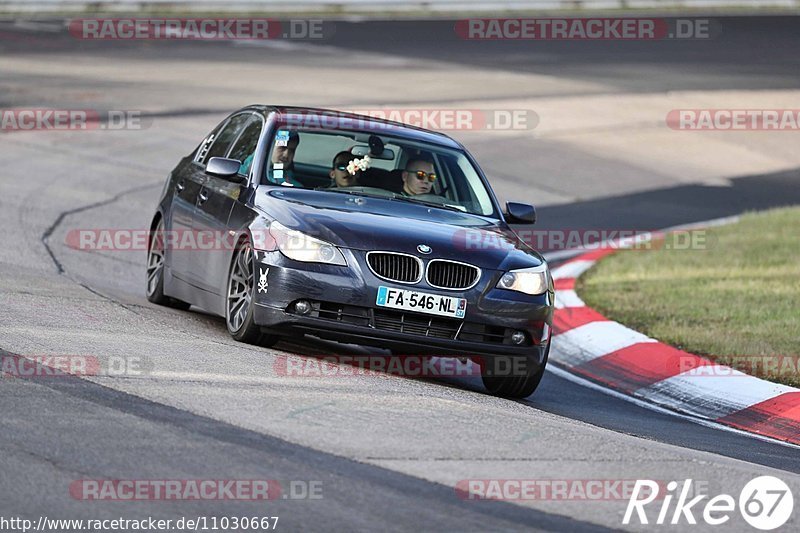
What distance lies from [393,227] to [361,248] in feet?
1.11

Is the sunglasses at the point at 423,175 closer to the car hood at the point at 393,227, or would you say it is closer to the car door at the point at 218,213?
the car hood at the point at 393,227

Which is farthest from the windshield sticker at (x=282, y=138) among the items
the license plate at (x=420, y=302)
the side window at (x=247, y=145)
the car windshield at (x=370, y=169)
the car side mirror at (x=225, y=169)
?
the license plate at (x=420, y=302)

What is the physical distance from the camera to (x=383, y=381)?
8188 mm

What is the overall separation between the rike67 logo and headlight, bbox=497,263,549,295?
2609 millimetres

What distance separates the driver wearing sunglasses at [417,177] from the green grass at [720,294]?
95.2 inches

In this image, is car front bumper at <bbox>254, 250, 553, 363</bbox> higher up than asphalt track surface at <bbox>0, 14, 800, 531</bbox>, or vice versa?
car front bumper at <bbox>254, 250, 553, 363</bbox>

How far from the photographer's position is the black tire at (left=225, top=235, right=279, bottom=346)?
885 centimetres

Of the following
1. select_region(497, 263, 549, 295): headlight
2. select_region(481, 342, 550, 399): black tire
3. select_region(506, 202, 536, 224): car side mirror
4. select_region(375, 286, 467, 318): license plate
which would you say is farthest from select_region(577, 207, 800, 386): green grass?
select_region(375, 286, 467, 318): license plate

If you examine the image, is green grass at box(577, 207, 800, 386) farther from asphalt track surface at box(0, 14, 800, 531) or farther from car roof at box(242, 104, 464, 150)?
car roof at box(242, 104, 464, 150)

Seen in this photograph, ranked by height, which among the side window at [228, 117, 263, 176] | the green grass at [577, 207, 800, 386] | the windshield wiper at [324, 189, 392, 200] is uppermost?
the side window at [228, 117, 263, 176]

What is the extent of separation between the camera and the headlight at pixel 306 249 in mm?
8578

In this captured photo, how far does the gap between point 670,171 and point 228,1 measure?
52.7 ft

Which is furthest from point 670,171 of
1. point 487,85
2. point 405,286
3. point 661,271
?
point 405,286

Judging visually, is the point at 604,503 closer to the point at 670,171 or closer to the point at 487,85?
the point at 670,171
